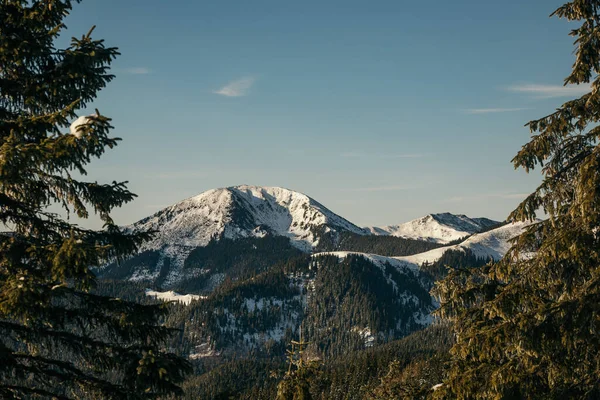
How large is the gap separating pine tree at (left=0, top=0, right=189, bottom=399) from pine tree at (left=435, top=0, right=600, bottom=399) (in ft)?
20.9

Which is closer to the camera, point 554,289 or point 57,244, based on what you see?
point 57,244

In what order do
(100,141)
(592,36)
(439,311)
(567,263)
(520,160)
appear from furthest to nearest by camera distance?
(439,311) → (520,160) → (592,36) → (567,263) → (100,141)

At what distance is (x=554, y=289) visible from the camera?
34.8ft

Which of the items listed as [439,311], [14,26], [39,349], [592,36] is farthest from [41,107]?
[592,36]

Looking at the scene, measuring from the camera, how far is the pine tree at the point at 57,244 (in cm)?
827

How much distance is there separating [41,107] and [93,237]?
3268 mm

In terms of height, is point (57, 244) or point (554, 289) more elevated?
point (57, 244)

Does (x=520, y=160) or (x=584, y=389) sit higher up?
(x=520, y=160)

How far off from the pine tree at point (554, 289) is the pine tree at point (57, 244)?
6.37 metres

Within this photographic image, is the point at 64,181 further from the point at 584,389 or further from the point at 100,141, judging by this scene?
the point at 584,389

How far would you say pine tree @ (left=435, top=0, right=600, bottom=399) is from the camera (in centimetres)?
934

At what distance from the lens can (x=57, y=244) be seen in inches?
349

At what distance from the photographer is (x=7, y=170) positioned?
26.0 ft

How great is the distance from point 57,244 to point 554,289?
10605 millimetres
